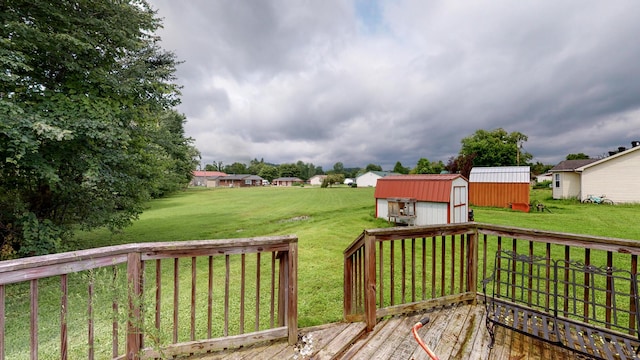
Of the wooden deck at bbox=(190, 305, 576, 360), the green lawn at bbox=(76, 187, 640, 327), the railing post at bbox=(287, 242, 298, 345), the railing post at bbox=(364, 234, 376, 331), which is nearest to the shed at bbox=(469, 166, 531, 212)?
the green lawn at bbox=(76, 187, 640, 327)

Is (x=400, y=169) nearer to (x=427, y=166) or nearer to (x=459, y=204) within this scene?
(x=427, y=166)

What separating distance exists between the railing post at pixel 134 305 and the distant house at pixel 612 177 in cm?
2476

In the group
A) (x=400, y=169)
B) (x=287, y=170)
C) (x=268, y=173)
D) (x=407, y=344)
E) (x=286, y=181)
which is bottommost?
(x=407, y=344)

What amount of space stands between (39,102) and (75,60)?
1.18 metres

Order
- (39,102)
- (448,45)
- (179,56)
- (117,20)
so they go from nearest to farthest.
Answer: (39,102) < (117,20) < (448,45) < (179,56)

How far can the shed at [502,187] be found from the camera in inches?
603

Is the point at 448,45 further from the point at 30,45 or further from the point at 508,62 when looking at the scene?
the point at 30,45

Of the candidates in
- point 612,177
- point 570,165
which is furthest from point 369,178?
point 612,177

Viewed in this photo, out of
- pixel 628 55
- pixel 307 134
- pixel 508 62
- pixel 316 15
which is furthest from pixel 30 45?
pixel 307 134

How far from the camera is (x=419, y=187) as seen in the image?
1120 cm

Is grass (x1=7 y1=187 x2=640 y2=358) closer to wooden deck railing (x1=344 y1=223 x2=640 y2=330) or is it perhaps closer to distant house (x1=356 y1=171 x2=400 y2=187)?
wooden deck railing (x1=344 y1=223 x2=640 y2=330)

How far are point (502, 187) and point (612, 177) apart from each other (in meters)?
7.17

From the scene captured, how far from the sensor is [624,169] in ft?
52.0

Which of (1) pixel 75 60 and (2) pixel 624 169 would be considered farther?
(2) pixel 624 169
